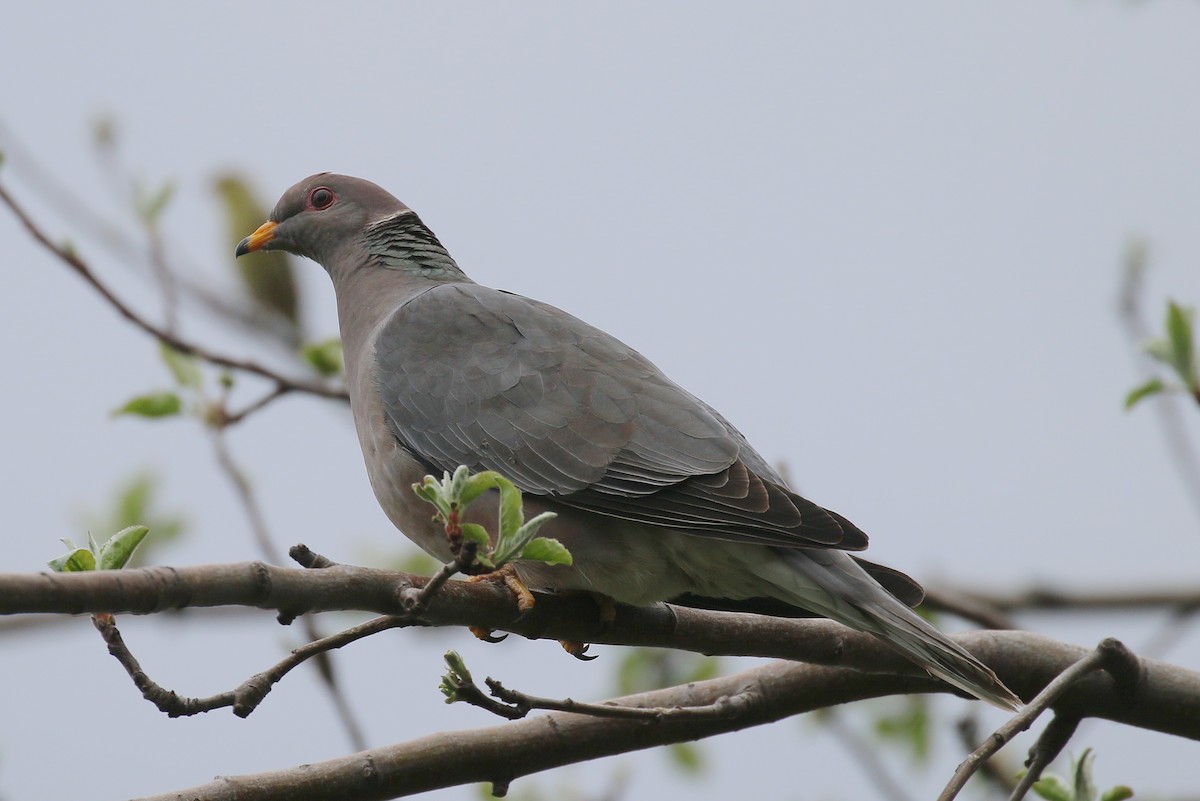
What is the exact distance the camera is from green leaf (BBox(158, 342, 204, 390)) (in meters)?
4.62

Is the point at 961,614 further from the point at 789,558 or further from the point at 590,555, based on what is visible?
the point at 590,555

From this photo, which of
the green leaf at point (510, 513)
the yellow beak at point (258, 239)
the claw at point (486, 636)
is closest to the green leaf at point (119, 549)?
the green leaf at point (510, 513)

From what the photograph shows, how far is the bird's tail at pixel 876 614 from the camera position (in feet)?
10.1

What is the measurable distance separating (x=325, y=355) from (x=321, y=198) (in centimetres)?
95

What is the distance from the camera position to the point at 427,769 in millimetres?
3082

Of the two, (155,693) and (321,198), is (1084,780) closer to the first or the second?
(155,693)

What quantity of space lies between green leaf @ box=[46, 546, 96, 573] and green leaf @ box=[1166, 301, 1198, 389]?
9.68 feet

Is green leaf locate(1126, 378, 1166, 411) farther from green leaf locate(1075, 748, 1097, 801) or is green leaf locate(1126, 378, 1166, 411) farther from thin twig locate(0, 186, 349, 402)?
thin twig locate(0, 186, 349, 402)

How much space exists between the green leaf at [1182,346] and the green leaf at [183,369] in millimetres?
3154

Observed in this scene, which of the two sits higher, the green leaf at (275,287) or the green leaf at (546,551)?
the green leaf at (275,287)

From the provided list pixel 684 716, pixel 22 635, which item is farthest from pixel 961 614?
pixel 22 635

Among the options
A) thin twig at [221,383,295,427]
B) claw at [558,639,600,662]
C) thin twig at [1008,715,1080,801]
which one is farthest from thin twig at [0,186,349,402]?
thin twig at [1008,715,1080,801]

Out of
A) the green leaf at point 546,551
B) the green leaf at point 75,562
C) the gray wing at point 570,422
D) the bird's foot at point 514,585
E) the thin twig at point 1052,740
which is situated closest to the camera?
the green leaf at point 75,562

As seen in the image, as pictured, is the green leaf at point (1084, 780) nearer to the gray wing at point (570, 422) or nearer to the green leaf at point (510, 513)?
the gray wing at point (570, 422)
